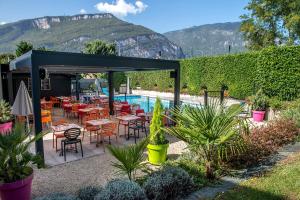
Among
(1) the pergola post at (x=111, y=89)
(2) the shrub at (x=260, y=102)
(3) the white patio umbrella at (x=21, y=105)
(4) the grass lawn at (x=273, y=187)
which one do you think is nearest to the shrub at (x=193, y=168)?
(4) the grass lawn at (x=273, y=187)

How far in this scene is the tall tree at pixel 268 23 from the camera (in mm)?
21750

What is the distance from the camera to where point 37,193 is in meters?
4.96

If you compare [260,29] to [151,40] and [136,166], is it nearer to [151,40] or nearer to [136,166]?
[136,166]

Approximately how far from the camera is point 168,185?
3928 mm

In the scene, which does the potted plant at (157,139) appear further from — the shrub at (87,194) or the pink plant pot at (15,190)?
the pink plant pot at (15,190)

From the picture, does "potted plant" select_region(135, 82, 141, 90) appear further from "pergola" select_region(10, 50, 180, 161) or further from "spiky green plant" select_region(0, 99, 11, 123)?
"spiky green plant" select_region(0, 99, 11, 123)

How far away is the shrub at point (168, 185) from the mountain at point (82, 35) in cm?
11139

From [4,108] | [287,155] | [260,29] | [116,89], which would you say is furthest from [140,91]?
[287,155]

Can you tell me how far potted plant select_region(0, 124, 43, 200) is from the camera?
391 centimetres

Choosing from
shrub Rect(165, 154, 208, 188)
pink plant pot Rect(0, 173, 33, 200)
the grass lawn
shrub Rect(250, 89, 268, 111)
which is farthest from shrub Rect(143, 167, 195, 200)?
shrub Rect(250, 89, 268, 111)

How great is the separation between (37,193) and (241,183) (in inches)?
167

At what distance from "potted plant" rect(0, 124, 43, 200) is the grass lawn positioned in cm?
339

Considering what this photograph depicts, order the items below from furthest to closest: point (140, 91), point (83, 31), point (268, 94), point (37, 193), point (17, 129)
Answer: point (83, 31), point (140, 91), point (268, 94), point (37, 193), point (17, 129)

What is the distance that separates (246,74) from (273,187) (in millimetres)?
13373
